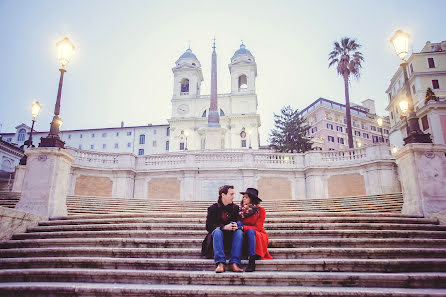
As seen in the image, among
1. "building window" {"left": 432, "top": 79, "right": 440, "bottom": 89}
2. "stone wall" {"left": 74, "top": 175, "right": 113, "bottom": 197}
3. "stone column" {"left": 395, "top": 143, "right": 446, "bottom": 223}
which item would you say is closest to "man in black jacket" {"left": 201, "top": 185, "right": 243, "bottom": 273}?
"stone column" {"left": 395, "top": 143, "right": 446, "bottom": 223}

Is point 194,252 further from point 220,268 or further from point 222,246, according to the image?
point 220,268

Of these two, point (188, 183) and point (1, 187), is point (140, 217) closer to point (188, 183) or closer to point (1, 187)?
point (188, 183)

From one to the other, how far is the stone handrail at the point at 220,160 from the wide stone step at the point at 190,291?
45.3 feet

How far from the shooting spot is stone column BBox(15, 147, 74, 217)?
7.92m

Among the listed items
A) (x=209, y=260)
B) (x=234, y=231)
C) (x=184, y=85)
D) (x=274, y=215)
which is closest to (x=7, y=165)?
(x=184, y=85)

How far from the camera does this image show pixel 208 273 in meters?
4.54

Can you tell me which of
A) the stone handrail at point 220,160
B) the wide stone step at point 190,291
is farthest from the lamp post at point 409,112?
the stone handrail at point 220,160

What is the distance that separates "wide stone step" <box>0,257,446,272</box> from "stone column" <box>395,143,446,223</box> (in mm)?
3106

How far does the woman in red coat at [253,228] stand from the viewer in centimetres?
491

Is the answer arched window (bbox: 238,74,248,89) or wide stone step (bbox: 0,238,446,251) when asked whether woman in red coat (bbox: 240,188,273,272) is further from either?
arched window (bbox: 238,74,248,89)

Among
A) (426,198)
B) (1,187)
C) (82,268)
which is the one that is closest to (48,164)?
(82,268)

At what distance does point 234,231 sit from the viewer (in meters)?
5.16

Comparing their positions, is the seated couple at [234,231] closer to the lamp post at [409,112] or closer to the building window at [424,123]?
the lamp post at [409,112]

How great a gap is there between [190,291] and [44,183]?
6079 mm
